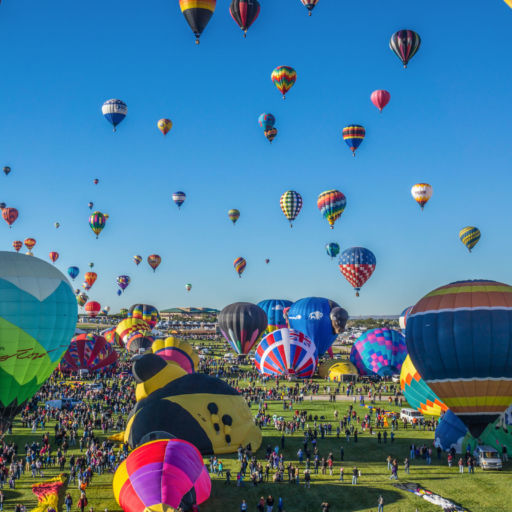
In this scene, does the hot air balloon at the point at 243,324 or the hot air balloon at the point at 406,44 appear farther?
the hot air balloon at the point at 243,324

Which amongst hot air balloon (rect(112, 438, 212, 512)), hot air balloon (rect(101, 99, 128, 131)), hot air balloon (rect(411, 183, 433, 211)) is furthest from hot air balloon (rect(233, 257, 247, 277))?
hot air balloon (rect(112, 438, 212, 512))

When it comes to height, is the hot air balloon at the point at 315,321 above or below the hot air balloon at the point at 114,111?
below

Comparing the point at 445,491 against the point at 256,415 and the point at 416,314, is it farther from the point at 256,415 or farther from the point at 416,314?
the point at 256,415

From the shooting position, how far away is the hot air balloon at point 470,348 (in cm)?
1658

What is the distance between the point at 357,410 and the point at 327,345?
1599cm

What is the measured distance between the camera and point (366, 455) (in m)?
17.9

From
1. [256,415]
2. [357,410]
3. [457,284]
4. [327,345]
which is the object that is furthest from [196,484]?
[327,345]

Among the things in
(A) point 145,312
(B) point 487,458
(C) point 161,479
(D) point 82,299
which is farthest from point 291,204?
(D) point 82,299

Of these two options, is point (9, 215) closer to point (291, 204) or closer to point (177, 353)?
point (291, 204)

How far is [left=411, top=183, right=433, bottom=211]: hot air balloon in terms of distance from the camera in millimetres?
38219

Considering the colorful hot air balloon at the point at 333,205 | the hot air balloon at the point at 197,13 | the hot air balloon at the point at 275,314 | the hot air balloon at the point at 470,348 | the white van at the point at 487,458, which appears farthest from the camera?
the hot air balloon at the point at 275,314

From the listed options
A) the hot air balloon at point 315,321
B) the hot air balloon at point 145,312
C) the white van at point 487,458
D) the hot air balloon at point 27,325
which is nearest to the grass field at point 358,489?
the white van at point 487,458

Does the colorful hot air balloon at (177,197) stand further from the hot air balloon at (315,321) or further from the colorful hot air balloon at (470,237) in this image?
the colorful hot air balloon at (470,237)

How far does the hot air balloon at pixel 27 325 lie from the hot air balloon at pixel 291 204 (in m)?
25.5
